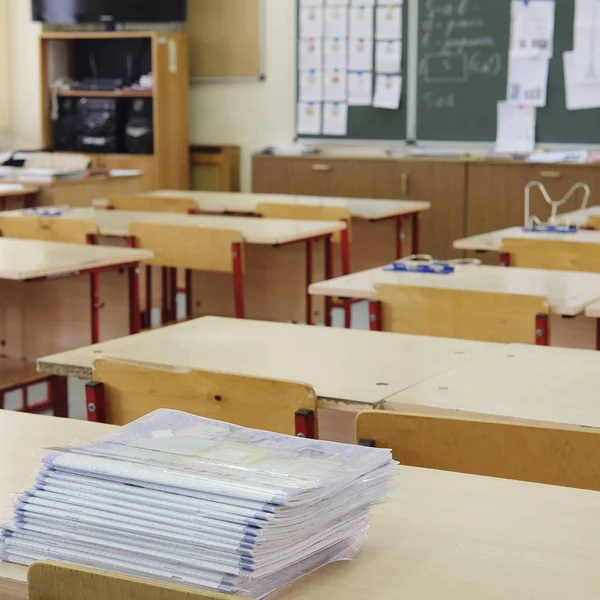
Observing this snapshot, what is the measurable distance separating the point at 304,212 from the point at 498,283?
2.24 metres

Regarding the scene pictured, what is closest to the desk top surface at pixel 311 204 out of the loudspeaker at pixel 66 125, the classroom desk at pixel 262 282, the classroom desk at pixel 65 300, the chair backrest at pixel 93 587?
the classroom desk at pixel 262 282

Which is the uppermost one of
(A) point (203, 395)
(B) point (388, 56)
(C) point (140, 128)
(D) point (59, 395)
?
(B) point (388, 56)

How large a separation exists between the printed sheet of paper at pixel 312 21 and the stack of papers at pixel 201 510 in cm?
720

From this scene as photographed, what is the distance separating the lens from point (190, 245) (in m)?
4.45

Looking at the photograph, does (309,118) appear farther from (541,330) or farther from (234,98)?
(541,330)

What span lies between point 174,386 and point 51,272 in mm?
1697

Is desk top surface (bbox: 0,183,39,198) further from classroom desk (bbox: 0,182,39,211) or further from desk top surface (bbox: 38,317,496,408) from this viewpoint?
desk top surface (bbox: 38,317,496,408)

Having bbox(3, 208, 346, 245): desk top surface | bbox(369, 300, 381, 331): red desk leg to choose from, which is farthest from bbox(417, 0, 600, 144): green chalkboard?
bbox(369, 300, 381, 331): red desk leg

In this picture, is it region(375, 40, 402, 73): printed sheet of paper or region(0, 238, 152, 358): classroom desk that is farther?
region(375, 40, 402, 73): printed sheet of paper

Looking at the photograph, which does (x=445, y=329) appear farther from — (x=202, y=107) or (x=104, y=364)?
(x=202, y=107)

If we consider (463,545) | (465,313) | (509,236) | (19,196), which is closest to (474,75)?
(19,196)

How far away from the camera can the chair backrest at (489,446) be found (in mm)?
1563

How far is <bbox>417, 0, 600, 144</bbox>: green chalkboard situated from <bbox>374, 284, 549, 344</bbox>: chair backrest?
481cm

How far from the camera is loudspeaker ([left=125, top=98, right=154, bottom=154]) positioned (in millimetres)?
8508
